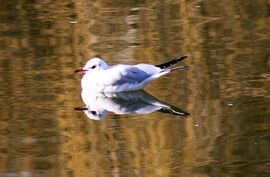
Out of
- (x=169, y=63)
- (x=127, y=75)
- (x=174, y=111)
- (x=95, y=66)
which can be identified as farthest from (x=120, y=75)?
(x=174, y=111)

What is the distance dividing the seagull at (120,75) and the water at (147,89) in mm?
145

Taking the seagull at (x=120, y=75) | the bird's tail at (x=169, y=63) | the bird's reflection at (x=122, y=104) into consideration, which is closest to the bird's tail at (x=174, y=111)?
the bird's reflection at (x=122, y=104)

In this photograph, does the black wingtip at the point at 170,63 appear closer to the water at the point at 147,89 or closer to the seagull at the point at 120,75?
the seagull at the point at 120,75

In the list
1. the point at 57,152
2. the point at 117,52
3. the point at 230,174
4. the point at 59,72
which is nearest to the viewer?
the point at 230,174

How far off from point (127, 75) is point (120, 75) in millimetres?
66

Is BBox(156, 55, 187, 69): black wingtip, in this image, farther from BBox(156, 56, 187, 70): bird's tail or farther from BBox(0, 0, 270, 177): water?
BBox(0, 0, 270, 177): water

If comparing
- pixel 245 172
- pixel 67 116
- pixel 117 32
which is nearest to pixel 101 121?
pixel 67 116

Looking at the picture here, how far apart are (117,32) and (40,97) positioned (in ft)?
8.69

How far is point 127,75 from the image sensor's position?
838 cm

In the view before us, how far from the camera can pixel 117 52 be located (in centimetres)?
973

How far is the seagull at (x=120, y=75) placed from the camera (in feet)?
27.5

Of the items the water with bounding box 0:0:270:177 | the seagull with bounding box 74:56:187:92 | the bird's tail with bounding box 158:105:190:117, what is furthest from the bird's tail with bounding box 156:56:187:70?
the bird's tail with bounding box 158:105:190:117

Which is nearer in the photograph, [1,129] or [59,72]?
[1,129]

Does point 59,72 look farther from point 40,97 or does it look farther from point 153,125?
point 153,125
